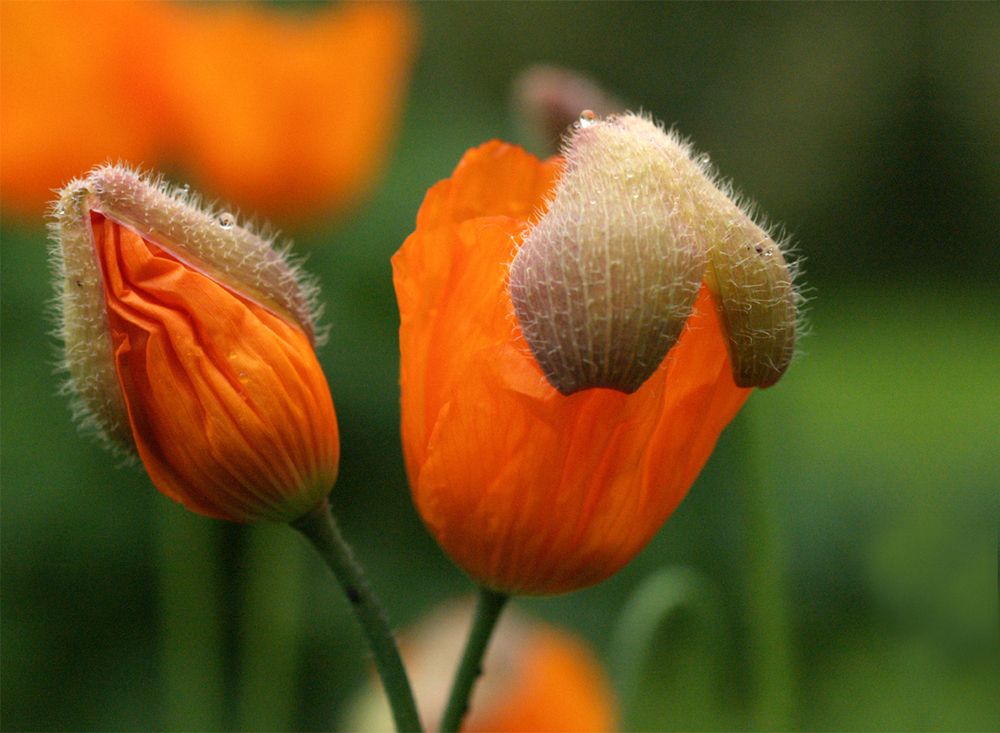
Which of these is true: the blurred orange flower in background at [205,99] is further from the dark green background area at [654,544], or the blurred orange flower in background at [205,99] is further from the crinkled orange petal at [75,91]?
the dark green background area at [654,544]

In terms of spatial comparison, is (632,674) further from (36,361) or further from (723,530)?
(36,361)

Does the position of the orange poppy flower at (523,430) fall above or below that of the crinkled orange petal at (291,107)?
below

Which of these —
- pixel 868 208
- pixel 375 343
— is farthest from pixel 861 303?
pixel 375 343

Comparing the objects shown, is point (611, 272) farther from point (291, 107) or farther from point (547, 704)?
point (291, 107)

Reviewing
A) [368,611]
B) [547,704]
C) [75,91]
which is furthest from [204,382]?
[75,91]

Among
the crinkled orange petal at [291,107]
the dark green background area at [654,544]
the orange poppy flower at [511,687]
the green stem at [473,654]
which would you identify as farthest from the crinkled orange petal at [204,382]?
the crinkled orange petal at [291,107]

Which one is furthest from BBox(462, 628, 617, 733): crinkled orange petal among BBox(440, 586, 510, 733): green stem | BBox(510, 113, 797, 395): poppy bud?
BBox(510, 113, 797, 395): poppy bud
